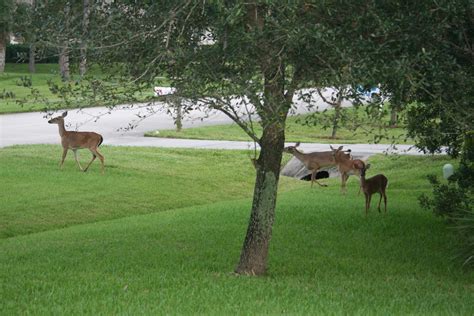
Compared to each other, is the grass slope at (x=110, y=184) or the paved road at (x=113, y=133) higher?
the paved road at (x=113, y=133)

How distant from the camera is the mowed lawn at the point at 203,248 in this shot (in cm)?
855

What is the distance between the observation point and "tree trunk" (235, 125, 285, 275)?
9906mm

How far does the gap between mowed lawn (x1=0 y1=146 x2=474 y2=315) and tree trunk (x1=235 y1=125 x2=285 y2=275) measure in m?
0.27

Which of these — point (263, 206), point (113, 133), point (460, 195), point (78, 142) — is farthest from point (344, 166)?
point (113, 133)

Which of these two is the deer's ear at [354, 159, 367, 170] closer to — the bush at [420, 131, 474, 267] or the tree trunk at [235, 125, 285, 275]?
the bush at [420, 131, 474, 267]

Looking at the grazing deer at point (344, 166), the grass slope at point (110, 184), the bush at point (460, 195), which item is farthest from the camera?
the grazing deer at point (344, 166)

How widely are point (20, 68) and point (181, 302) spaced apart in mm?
51475

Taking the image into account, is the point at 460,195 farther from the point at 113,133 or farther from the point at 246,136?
the point at 113,133

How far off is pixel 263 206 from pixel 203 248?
2.08 metres

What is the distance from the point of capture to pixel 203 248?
39.1ft

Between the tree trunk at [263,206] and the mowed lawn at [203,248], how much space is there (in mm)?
274

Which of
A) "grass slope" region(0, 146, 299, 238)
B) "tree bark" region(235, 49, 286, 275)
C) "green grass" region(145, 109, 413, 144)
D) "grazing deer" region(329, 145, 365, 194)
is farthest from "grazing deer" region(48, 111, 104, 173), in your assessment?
"tree bark" region(235, 49, 286, 275)

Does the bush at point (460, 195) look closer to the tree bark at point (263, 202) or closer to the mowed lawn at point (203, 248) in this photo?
the mowed lawn at point (203, 248)

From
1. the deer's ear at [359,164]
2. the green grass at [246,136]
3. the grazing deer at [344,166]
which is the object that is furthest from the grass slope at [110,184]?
the green grass at [246,136]
